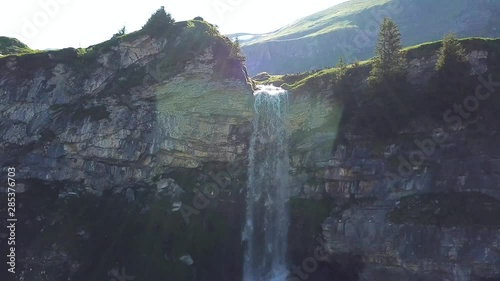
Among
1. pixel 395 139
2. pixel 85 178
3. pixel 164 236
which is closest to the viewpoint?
pixel 395 139

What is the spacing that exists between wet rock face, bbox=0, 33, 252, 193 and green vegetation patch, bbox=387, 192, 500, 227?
22.1m

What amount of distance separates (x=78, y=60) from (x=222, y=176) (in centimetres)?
2634

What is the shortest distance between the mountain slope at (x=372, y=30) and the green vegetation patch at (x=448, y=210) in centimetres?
12301

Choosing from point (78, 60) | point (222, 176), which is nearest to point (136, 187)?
point (222, 176)

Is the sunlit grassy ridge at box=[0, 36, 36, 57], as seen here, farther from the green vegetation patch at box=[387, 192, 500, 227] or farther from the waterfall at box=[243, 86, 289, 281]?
the green vegetation patch at box=[387, 192, 500, 227]

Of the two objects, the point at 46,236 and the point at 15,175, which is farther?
the point at 15,175

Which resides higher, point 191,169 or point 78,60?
point 78,60

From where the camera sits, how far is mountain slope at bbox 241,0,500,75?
158m

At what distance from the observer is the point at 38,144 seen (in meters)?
57.0

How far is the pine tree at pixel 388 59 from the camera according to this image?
50375 millimetres

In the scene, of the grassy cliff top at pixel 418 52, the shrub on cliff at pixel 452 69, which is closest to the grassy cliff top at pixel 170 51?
the grassy cliff top at pixel 418 52

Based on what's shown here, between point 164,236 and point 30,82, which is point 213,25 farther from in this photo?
point 164,236

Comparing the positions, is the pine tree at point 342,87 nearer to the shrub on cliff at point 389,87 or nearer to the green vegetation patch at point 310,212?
the shrub on cliff at point 389,87

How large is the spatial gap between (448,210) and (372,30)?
148259 millimetres
